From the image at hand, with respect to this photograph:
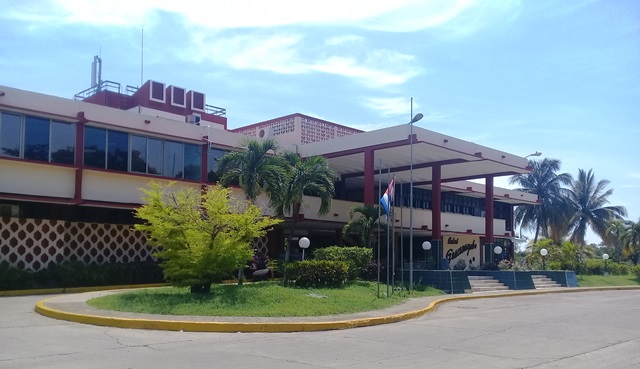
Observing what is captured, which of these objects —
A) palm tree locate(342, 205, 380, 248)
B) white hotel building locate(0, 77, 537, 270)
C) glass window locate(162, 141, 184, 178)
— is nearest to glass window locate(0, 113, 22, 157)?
white hotel building locate(0, 77, 537, 270)

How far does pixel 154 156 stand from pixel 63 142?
3586mm

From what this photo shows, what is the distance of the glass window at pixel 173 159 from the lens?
24.6m

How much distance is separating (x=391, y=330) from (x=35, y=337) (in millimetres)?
7287

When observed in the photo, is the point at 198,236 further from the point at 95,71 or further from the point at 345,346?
the point at 95,71

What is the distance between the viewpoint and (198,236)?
639 inches

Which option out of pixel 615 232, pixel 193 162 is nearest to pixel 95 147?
pixel 193 162

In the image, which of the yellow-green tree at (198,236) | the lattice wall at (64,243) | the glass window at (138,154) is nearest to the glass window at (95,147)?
the glass window at (138,154)

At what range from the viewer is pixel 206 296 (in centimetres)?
1598

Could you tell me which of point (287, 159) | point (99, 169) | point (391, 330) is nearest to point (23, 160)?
point (99, 169)

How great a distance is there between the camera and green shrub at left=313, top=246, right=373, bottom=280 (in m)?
21.9

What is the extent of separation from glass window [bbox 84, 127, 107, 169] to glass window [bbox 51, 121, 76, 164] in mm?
480

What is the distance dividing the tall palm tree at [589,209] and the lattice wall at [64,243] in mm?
45773

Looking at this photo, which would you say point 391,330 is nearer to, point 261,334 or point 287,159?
point 261,334

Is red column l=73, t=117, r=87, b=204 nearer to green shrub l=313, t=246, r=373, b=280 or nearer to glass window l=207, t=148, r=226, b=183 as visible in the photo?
glass window l=207, t=148, r=226, b=183
